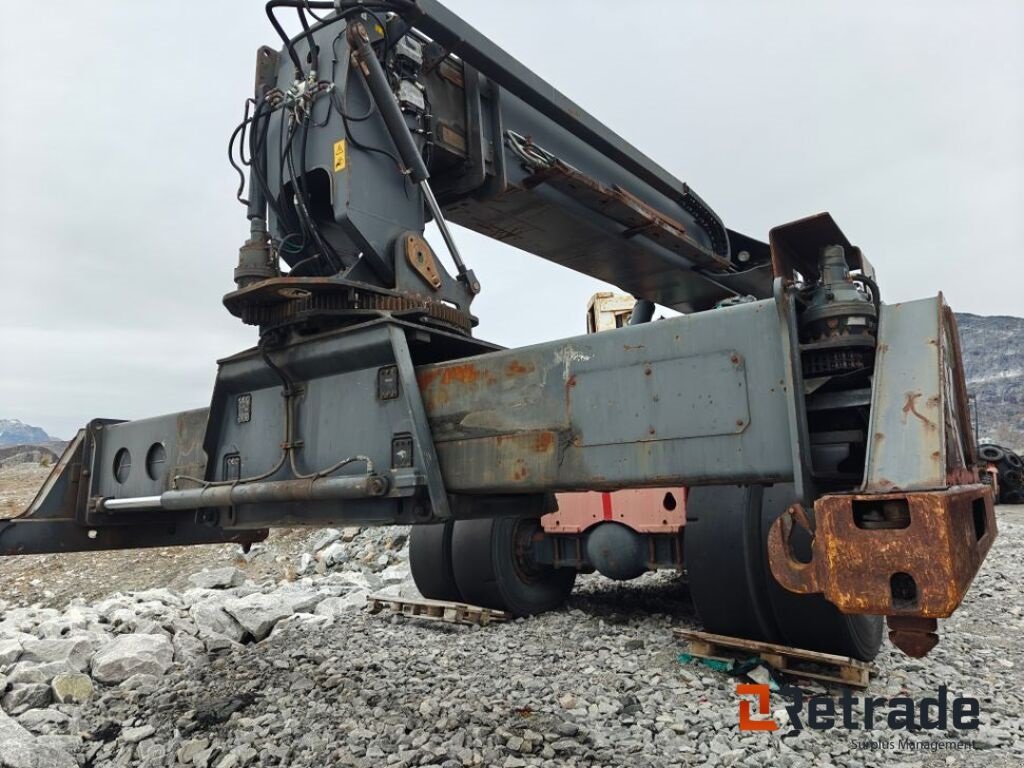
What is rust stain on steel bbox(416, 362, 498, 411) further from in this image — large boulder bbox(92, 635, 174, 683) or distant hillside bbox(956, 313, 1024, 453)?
distant hillside bbox(956, 313, 1024, 453)

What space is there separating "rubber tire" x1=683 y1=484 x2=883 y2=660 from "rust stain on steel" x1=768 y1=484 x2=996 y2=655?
8.05 feet

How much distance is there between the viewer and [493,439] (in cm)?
220

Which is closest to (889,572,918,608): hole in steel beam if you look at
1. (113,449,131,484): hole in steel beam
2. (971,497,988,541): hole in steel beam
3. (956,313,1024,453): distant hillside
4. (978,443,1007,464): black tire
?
(971,497,988,541): hole in steel beam

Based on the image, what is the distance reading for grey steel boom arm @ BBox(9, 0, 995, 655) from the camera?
164 centimetres

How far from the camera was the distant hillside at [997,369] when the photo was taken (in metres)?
56.0

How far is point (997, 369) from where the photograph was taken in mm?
65875

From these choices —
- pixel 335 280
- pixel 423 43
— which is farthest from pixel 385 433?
pixel 423 43

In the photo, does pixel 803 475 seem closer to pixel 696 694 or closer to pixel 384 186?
pixel 384 186

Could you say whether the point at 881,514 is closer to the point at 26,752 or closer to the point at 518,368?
the point at 518,368

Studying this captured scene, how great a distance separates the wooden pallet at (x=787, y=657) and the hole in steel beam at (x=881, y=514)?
2497 millimetres

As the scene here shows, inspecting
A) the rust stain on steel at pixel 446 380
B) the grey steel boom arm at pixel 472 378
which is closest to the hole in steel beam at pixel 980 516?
the grey steel boom arm at pixel 472 378

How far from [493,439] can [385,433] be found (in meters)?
0.36

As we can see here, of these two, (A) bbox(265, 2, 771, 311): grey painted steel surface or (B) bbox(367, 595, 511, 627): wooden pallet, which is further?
(B) bbox(367, 595, 511, 627): wooden pallet

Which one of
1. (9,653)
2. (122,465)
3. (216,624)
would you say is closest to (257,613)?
(216,624)
